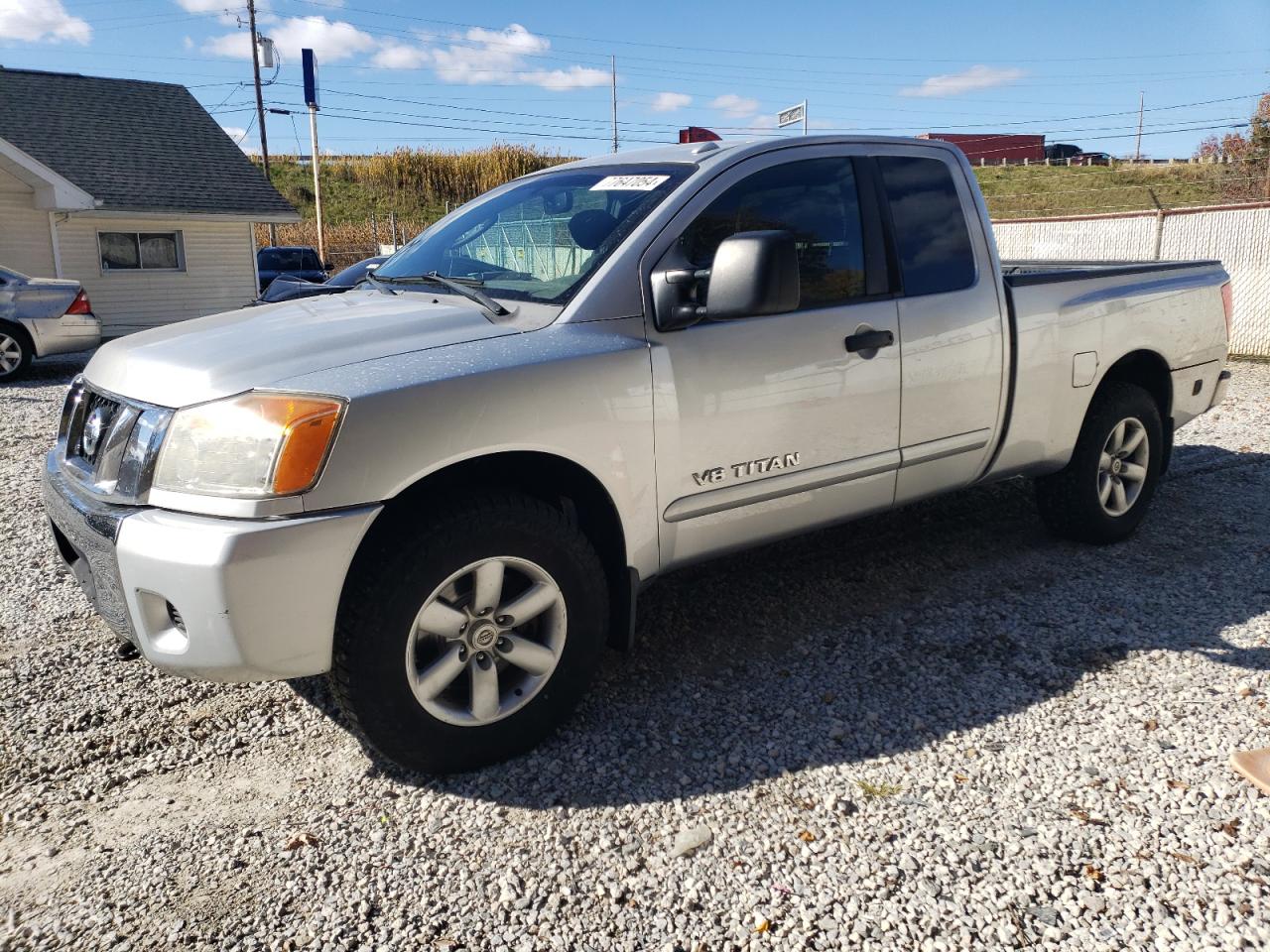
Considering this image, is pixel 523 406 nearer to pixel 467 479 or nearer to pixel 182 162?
pixel 467 479

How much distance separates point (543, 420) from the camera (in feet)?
9.54

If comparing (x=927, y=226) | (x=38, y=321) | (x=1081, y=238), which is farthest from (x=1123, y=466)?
(x=38, y=321)

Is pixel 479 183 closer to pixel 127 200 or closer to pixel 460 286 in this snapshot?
pixel 127 200

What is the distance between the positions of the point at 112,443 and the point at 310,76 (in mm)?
29414

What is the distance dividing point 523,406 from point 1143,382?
3.70 meters

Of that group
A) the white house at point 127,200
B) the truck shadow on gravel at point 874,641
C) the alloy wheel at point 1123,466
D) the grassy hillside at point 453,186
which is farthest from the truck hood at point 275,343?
the grassy hillside at point 453,186

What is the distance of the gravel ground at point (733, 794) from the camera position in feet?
7.80

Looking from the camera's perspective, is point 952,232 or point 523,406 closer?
point 523,406

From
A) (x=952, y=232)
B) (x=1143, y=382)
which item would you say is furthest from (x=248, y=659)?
(x=1143, y=382)

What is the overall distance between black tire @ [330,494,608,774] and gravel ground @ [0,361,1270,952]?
14cm

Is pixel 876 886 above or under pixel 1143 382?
under

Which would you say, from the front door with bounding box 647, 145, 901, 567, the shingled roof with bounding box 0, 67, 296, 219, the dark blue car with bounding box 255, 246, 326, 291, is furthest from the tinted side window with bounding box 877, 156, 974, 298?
the dark blue car with bounding box 255, 246, 326, 291

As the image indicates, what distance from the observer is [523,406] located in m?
2.87

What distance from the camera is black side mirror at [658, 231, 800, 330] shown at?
3.03 metres
